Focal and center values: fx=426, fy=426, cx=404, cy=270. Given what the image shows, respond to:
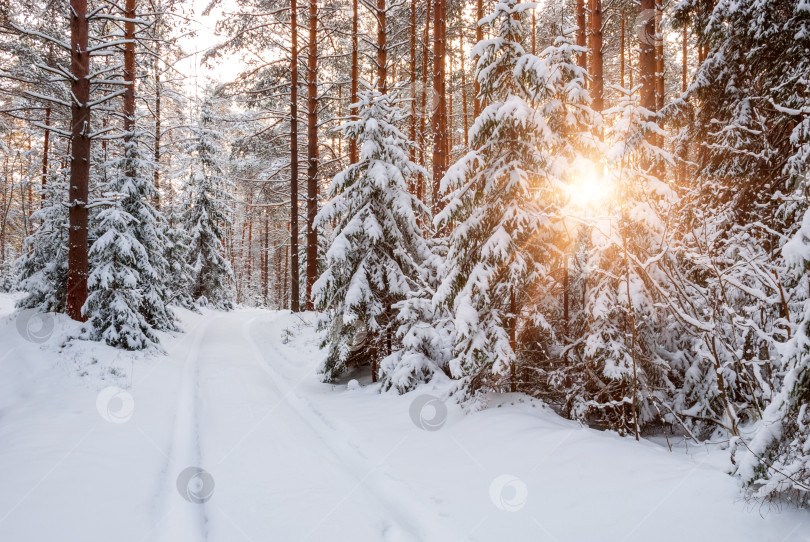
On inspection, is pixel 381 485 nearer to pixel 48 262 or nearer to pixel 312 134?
pixel 48 262

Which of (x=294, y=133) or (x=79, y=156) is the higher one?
(x=294, y=133)

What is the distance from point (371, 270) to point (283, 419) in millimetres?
3631

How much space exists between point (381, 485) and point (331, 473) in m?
0.73

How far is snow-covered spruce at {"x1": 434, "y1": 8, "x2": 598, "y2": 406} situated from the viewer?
6.44 m

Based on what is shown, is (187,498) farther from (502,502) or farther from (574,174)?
(574,174)

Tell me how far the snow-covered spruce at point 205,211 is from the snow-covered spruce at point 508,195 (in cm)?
2281

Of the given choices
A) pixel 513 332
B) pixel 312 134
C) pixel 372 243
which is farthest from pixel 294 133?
pixel 513 332

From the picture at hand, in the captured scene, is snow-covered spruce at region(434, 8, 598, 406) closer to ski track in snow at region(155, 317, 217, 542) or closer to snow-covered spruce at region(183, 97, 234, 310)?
ski track in snow at region(155, 317, 217, 542)

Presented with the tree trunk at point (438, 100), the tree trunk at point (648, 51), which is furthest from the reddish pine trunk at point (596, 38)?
the tree trunk at point (438, 100)

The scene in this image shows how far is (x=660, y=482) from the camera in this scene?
159 inches

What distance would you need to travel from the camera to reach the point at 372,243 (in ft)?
30.9

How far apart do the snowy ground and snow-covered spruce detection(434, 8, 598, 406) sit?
48.5 inches

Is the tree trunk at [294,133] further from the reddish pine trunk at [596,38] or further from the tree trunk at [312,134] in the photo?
the reddish pine trunk at [596,38]

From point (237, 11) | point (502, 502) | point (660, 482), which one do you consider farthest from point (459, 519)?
point (237, 11)
